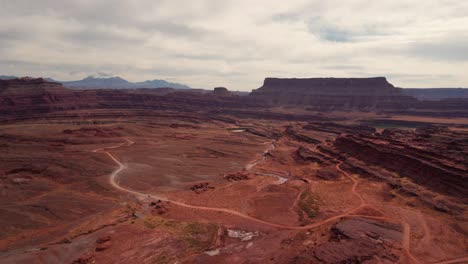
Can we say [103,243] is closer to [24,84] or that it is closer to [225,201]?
[225,201]

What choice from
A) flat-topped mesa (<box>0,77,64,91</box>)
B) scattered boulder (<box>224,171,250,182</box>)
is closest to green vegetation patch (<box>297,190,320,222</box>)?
scattered boulder (<box>224,171,250,182</box>)

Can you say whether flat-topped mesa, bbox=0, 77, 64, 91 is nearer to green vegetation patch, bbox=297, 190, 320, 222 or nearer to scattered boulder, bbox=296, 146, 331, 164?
scattered boulder, bbox=296, 146, 331, 164

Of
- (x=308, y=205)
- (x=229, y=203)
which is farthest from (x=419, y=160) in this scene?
(x=229, y=203)

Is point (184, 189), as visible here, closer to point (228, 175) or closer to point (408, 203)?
point (228, 175)

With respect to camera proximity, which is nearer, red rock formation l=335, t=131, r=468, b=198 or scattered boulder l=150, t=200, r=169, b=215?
scattered boulder l=150, t=200, r=169, b=215

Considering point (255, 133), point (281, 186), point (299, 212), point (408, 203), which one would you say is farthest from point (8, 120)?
point (408, 203)

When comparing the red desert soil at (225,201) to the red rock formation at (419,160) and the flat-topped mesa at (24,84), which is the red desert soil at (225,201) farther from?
the flat-topped mesa at (24,84)

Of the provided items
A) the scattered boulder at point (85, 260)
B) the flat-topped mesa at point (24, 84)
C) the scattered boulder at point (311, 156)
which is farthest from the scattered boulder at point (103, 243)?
the flat-topped mesa at point (24, 84)

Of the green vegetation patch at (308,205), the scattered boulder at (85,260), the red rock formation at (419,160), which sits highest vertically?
the red rock formation at (419,160)
